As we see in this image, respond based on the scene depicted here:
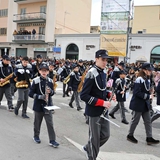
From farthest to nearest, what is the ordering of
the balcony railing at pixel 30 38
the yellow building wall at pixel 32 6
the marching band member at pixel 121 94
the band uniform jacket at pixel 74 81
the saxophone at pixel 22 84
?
1. the yellow building wall at pixel 32 6
2. the balcony railing at pixel 30 38
3. the band uniform jacket at pixel 74 81
4. the marching band member at pixel 121 94
5. the saxophone at pixel 22 84

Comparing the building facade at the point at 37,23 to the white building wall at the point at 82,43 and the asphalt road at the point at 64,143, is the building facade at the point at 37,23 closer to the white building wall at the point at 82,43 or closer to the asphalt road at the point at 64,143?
the white building wall at the point at 82,43

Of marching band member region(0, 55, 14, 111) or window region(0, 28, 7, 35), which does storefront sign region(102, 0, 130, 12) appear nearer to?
marching band member region(0, 55, 14, 111)

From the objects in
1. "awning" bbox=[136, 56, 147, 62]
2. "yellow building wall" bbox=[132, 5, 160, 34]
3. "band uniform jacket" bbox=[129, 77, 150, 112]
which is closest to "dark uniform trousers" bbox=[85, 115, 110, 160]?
"band uniform jacket" bbox=[129, 77, 150, 112]

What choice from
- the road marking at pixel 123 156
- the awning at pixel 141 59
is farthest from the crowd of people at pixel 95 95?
the awning at pixel 141 59

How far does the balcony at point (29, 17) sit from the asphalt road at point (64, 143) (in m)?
28.5

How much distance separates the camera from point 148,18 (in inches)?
1318

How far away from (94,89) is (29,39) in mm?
32117

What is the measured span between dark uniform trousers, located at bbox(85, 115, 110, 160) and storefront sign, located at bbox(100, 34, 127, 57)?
1995cm

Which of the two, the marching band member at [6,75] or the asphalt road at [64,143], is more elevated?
the marching band member at [6,75]

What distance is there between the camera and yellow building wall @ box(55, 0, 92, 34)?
110ft

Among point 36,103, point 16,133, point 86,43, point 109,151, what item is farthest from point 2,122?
point 86,43

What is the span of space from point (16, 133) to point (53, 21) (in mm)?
29204

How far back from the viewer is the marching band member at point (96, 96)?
3.58m

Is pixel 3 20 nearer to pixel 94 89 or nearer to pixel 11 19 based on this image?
pixel 11 19
